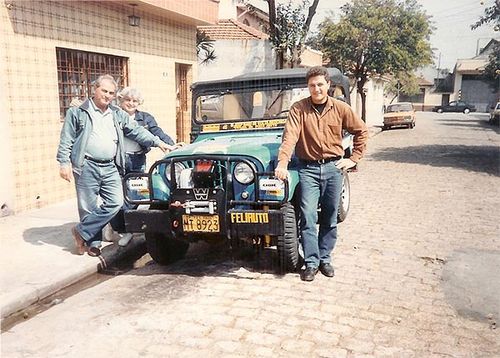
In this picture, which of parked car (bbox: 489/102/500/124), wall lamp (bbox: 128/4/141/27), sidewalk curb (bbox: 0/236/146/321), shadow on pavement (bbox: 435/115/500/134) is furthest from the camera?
parked car (bbox: 489/102/500/124)

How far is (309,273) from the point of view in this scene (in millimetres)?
4445

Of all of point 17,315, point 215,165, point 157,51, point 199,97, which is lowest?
point 17,315

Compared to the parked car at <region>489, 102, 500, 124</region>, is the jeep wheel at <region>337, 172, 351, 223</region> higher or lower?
lower

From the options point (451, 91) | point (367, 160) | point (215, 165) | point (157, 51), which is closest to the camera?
point (215, 165)

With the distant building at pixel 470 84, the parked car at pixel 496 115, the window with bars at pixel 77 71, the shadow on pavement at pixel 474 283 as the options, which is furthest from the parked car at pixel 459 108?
the shadow on pavement at pixel 474 283

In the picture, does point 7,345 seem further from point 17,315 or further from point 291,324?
point 291,324

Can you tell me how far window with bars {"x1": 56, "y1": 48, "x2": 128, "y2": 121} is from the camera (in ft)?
25.3

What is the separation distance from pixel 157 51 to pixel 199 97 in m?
4.90

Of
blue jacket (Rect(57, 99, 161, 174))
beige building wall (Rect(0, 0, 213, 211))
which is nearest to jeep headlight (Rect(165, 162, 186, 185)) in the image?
blue jacket (Rect(57, 99, 161, 174))

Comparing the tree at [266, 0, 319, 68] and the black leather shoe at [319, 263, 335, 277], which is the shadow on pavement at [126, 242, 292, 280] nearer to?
the black leather shoe at [319, 263, 335, 277]

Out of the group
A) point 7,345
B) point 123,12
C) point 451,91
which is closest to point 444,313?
point 7,345

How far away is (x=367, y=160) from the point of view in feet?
42.9

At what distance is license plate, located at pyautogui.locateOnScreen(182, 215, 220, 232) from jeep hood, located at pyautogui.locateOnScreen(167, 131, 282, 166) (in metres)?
0.60

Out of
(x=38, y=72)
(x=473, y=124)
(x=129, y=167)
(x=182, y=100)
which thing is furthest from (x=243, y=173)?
(x=473, y=124)
